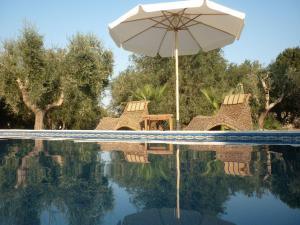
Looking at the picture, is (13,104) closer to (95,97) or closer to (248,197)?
(95,97)

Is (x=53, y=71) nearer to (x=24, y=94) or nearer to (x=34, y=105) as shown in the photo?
(x=24, y=94)

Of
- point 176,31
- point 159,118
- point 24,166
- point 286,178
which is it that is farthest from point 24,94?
point 286,178

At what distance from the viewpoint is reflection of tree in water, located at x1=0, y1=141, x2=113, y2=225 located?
8.52ft

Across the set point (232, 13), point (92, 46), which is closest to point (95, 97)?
point (92, 46)

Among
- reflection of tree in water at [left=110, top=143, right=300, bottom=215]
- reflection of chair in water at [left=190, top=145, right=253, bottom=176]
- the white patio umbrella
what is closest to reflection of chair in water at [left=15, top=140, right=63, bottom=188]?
reflection of tree in water at [left=110, top=143, right=300, bottom=215]

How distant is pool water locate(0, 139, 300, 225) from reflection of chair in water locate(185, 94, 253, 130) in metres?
4.04

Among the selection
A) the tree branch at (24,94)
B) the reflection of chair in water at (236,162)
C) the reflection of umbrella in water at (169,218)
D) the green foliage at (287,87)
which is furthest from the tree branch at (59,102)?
the reflection of umbrella in water at (169,218)

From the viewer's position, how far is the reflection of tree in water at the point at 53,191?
2596mm

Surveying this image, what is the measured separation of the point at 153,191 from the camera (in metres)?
3.35

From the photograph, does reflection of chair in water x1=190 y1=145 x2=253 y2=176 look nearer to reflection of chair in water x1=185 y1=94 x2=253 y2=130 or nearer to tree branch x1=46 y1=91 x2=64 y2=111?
reflection of chair in water x1=185 y1=94 x2=253 y2=130

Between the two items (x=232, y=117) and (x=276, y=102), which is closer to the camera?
(x=232, y=117)

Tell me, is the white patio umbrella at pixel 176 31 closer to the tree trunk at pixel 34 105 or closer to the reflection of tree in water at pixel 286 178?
the reflection of tree in water at pixel 286 178

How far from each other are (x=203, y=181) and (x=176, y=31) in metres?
6.47

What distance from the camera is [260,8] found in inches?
664
